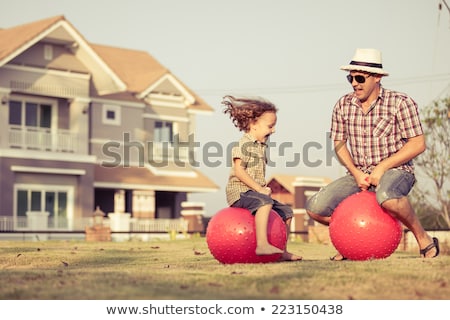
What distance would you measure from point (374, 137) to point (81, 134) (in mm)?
28587

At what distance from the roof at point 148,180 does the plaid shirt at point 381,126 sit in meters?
29.2

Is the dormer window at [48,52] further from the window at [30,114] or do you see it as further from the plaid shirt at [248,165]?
the plaid shirt at [248,165]

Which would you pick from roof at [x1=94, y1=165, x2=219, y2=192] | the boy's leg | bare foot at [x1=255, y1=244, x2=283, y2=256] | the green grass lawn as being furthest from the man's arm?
roof at [x1=94, y1=165, x2=219, y2=192]

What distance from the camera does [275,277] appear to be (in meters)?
8.80

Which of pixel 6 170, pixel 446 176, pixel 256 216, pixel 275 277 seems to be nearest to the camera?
pixel 275 277

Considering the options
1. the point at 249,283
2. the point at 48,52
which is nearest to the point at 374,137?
the point at 249,283

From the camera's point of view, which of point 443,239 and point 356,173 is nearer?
point 356,173

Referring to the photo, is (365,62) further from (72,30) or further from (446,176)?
(72,30)

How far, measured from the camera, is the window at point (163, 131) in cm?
4431

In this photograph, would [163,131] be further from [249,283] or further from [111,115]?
[249,283]

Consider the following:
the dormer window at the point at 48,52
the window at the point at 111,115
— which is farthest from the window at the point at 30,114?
the window at the point at 111,115

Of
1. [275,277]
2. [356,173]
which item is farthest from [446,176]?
[275,277]
